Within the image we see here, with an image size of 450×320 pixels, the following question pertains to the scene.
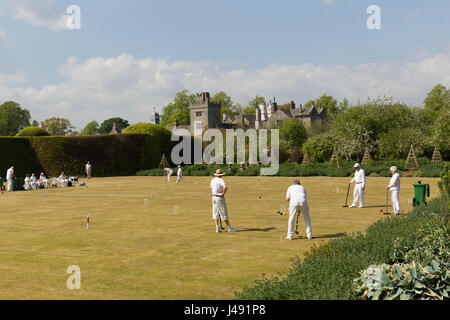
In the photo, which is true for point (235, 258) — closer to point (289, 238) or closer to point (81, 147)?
point (289, 238)

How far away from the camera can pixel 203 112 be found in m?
91.8

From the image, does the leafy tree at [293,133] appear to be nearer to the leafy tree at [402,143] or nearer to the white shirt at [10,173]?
the leafy tree at [402,143]

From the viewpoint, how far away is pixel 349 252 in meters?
8.11

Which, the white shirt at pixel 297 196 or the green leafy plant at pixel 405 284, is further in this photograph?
the white shirt at pixel 297 196

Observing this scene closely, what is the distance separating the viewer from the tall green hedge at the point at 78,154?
137ft

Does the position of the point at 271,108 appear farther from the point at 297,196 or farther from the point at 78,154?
the point at 297,196

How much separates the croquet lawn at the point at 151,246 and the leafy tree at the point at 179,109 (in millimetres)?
81774

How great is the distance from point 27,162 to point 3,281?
38.3 m

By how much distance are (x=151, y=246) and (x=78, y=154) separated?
121 feet

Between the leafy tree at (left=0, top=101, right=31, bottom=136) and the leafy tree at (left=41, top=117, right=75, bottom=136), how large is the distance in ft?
25.3

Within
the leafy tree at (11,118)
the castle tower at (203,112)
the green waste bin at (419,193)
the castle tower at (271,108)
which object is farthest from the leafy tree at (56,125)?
the green waste bin at (419,193)

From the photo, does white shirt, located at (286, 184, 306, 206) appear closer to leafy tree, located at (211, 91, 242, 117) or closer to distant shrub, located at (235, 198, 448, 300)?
distant shrub, located at (235, 198, 448, 300)

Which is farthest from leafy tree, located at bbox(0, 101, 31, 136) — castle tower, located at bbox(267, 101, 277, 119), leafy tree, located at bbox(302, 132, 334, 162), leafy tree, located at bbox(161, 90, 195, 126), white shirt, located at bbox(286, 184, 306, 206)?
white shirt, located at bbox(286, 184, 306, 206)

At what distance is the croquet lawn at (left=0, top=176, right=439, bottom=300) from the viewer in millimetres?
7379
